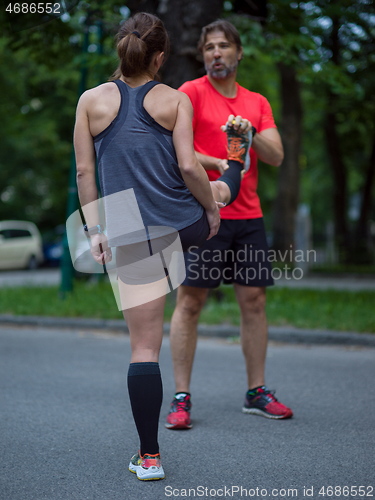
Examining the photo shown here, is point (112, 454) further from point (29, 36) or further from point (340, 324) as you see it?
point (29, 36)

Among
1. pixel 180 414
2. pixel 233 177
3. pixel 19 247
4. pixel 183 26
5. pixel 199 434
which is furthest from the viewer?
pixel 19 247

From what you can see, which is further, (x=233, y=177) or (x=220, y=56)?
(x=220, y=56)

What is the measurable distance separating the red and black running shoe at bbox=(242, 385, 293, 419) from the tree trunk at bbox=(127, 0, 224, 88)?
5.39 metres

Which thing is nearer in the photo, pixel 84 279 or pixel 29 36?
pixel 29 36

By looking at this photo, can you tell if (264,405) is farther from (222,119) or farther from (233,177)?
(222,119)

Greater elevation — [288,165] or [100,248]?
[288,165]

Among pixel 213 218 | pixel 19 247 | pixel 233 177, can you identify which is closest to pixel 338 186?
pixel 19 247

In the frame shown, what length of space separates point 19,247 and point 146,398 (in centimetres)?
2283

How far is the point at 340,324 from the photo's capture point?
7613 millimetres

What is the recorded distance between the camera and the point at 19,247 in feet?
82.6

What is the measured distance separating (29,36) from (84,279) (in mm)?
5541

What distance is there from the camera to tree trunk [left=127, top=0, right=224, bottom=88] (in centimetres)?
889

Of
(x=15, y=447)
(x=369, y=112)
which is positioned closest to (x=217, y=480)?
(x=15, y=447)

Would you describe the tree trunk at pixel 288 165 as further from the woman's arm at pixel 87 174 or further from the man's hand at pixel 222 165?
the woman's arm at pixel 87 174
